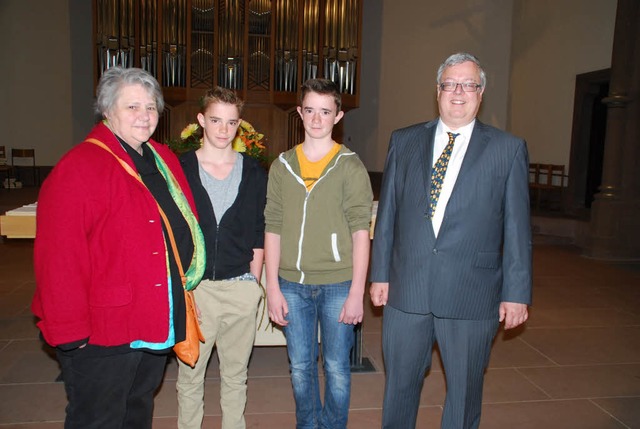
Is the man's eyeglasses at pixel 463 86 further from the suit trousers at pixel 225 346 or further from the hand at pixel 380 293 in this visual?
the suit trousers at pixel 225 346

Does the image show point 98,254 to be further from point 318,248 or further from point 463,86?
point 463,86

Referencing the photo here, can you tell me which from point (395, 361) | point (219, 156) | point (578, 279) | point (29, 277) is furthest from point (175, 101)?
point (395, 361)

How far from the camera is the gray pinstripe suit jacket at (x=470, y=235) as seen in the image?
6.15 feet

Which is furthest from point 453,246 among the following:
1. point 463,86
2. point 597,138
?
point 597,138

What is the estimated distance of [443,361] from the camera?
6.46 feet

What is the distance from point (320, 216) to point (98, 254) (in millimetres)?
835

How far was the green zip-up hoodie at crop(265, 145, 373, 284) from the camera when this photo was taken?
209 centimetres

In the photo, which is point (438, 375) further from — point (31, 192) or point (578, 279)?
point (31, 192)

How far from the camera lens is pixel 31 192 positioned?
9906 mm

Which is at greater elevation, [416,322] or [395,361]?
[416,322]

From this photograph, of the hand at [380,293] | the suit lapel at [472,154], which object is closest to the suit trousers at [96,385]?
the hand at [380,293]

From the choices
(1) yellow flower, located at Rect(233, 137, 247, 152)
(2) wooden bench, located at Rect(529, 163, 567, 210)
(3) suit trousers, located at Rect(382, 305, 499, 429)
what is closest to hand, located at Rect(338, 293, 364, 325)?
(3) suit trousers, located at Rect(382, 305, 499, 429)

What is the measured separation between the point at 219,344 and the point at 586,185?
27.4 ft

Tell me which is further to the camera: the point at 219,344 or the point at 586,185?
the point at 586,185
